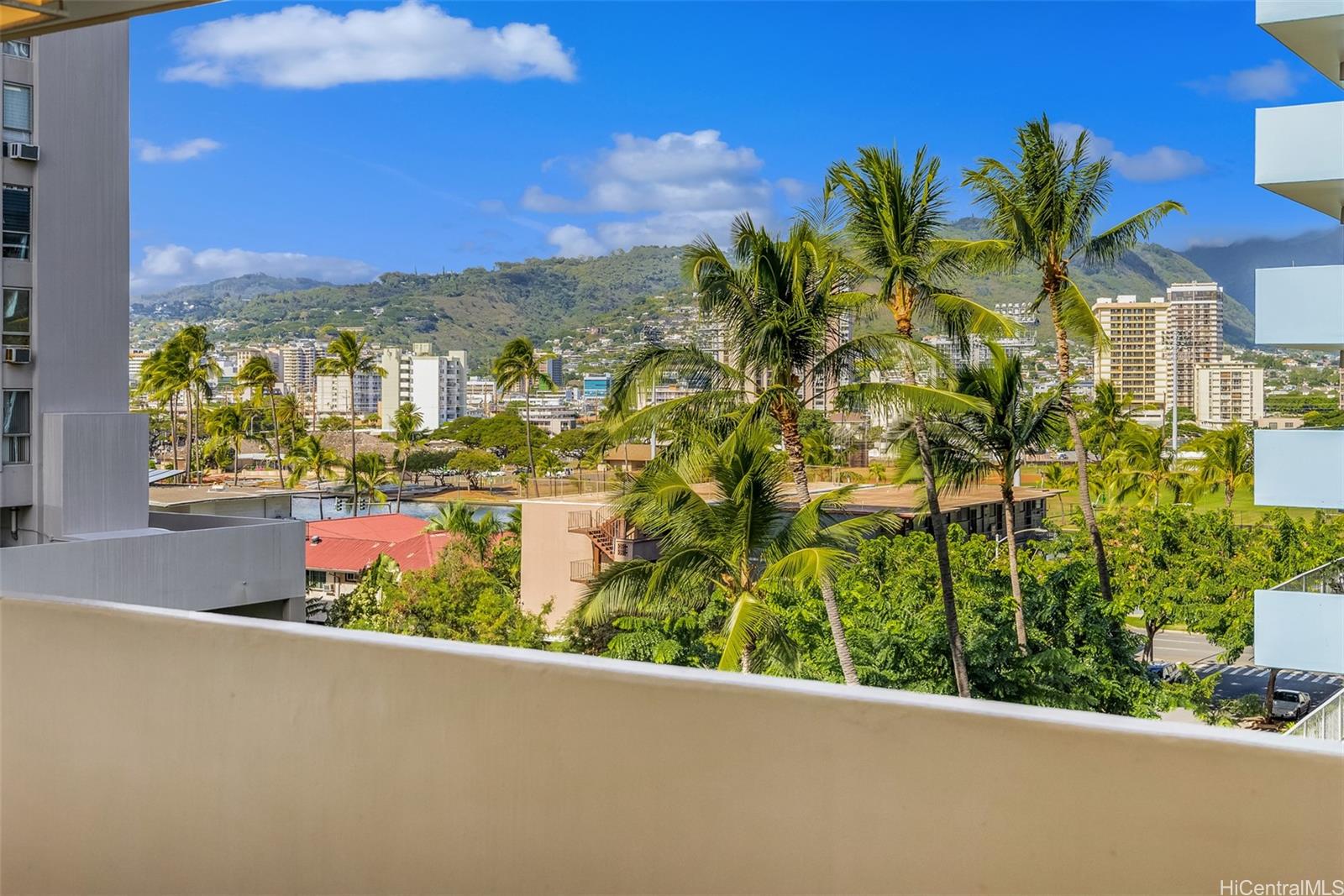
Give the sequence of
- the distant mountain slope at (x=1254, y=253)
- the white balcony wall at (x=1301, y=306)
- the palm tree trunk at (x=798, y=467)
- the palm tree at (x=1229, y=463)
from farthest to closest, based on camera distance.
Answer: the distant mountain slope at (x=1254, y=253)
the palm tree at (x=1229, y=463)
the palm tree trunk at (x=798, y=467)
the white balcony wall at (x=1301, y=306)

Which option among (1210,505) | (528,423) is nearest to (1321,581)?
(1210,505)

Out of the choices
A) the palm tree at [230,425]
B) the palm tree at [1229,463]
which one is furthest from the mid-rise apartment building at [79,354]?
the palm tree at [230,425]

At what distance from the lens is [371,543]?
33.7 m

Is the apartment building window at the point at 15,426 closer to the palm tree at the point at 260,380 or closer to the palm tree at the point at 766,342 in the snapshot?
the palm tree at the point at 766,342

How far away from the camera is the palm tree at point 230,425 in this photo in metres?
52.6

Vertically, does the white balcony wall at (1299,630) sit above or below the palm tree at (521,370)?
below

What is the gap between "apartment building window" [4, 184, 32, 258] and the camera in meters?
12.3

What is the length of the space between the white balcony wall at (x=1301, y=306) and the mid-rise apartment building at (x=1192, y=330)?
37759 mm

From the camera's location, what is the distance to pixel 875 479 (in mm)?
37062

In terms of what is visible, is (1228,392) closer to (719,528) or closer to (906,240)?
(906,240)

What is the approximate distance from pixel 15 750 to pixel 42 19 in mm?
1157

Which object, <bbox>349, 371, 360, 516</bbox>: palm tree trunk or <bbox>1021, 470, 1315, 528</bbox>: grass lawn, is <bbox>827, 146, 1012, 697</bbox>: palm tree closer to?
<bbox>1021, 470, 1315, 528</bbox>: grass lawn

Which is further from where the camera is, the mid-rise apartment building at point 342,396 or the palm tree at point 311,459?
the mid-rise apartment building at point 342,396

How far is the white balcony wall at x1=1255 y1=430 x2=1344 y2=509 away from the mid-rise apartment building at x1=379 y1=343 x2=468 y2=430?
55.3 metres
